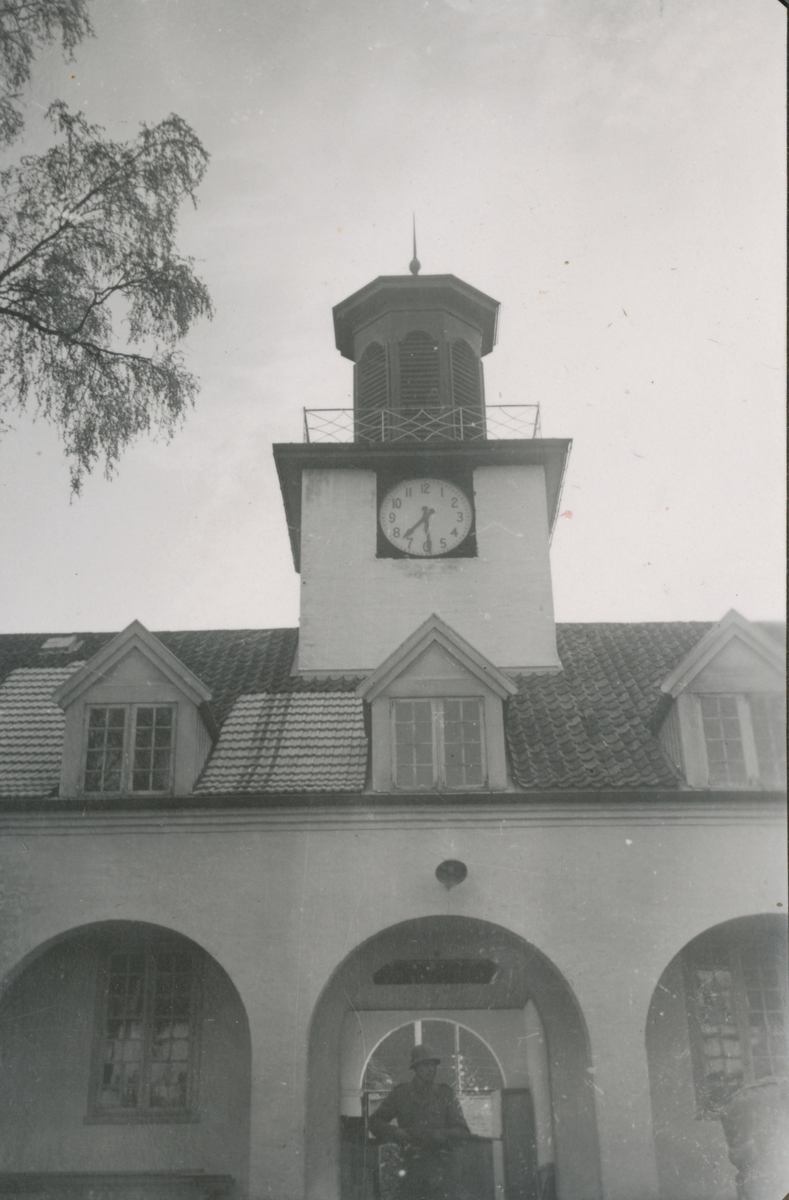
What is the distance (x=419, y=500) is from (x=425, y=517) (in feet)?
0.69

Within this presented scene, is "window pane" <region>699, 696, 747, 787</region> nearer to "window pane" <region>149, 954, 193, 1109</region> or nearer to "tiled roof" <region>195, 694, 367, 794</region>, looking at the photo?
"tiled roof" <region>195, 694, 367, 794</region>

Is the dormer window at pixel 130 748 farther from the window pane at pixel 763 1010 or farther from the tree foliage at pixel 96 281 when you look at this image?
the window pane at pixel 763 1010

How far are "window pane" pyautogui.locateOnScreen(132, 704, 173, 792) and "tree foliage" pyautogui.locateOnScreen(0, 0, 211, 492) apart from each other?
244 cm

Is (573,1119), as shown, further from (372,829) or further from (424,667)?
(424,667)

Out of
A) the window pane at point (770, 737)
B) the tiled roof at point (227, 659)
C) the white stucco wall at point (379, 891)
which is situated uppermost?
the tiled roof at point (227, 659)

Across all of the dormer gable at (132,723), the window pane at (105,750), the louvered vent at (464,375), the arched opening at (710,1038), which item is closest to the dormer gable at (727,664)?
the arched opening at (710,1038)

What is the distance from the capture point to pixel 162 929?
838cm

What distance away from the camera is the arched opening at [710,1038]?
25.2 ft

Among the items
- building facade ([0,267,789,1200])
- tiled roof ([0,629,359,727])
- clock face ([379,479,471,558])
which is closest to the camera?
building facade ([0,267,789,1200])

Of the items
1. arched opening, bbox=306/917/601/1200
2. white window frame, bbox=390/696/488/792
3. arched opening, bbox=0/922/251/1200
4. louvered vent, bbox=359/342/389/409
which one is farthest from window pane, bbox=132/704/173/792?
louvered vent, bbox=359/342/389/409

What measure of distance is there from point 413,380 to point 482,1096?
744 centimetres

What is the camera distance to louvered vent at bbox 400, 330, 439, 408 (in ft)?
39.1

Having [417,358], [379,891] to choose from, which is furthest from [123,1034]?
[417,358]

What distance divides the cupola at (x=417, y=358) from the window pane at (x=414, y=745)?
11.9ft
